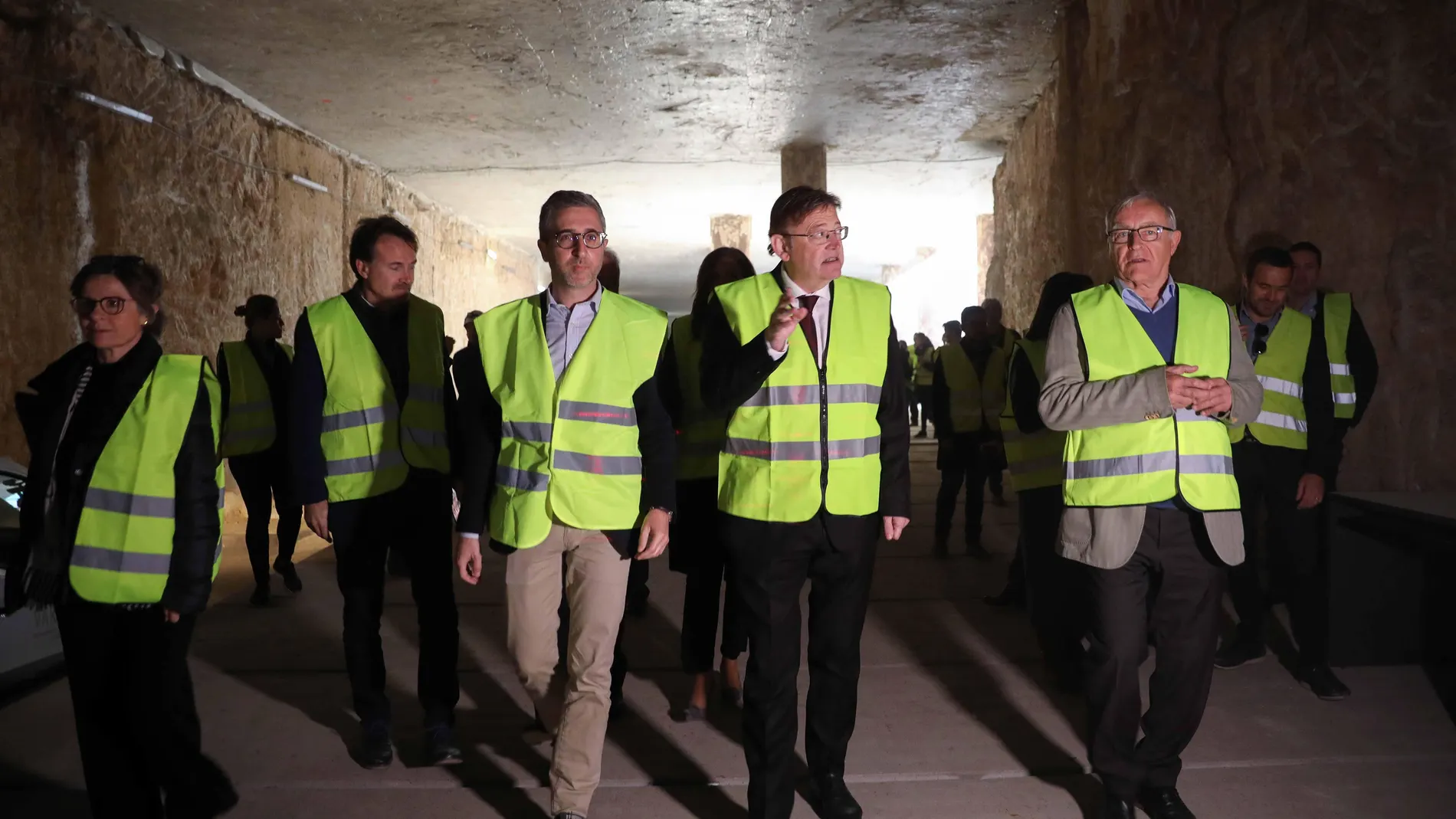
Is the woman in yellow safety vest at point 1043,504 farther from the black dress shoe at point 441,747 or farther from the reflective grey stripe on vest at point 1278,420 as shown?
the black dress shoe at point 441,747

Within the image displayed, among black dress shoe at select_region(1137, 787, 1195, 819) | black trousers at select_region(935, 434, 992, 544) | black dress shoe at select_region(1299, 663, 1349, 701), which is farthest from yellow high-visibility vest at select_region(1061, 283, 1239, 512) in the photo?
black trousers at select_region(935, 434, 992, 544)

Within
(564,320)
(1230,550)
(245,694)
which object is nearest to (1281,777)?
(1230,550)

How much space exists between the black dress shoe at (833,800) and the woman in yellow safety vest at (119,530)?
1.67 metres

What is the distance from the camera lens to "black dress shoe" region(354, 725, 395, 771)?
3.14m

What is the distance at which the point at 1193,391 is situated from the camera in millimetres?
2459

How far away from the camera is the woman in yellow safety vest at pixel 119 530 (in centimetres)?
232

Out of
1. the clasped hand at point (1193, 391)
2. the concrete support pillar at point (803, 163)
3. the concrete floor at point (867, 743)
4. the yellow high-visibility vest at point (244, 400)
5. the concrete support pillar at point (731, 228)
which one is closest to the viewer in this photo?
the clasped hand at point (1193, 391)

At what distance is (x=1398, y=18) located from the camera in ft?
15.4

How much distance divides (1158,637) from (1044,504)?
1305 mm

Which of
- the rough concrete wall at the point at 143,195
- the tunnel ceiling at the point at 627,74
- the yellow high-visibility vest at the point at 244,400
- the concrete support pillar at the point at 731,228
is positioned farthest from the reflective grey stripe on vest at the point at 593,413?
the concrete support pillar at the point at 731,228

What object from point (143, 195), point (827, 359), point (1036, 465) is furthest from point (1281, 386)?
point (143, 195)

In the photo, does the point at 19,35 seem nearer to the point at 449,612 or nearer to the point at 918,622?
the point at 449,612

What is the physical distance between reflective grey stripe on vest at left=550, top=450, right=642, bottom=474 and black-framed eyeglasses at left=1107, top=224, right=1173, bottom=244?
4.78ft

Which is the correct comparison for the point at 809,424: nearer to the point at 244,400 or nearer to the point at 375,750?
the point at 375,750
